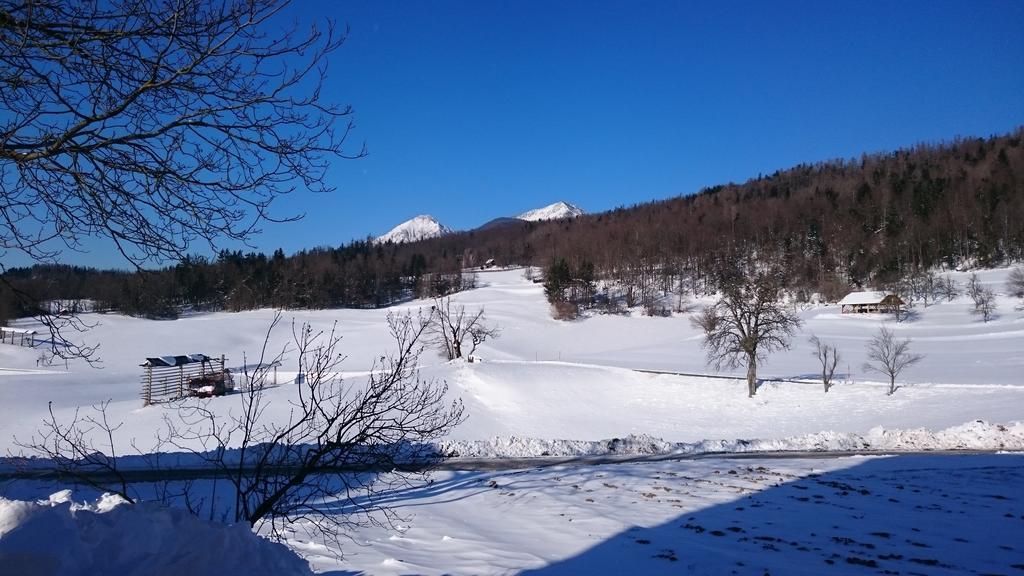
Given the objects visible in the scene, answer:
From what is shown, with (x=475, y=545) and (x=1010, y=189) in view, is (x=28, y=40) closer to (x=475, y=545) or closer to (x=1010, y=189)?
(x=475, y=545)

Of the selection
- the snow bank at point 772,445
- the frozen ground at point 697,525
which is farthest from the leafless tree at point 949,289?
the frozen ground at point 697,525

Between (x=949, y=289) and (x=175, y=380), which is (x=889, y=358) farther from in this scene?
(x=175, y=380)

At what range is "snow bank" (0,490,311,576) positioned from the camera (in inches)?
117

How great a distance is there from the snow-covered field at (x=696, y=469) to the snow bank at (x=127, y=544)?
5.0 inches

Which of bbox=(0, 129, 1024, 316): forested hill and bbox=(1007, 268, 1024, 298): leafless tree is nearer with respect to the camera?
bbox=(1007, 268, 1024, 298): leafless tree

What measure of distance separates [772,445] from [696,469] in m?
6.99

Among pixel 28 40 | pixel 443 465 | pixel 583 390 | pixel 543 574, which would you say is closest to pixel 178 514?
pixel 28 40

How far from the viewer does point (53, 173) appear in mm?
3625

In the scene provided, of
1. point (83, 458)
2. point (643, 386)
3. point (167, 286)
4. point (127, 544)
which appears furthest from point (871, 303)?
point (127, 544)

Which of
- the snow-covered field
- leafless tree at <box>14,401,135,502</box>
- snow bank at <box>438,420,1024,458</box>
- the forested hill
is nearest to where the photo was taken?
leafless tree at <box>14,401,135,502</box>

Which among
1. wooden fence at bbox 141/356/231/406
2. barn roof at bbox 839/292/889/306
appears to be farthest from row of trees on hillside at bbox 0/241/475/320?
barn roof at bbox 839/292/889/306

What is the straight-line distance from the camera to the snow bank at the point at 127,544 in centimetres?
298

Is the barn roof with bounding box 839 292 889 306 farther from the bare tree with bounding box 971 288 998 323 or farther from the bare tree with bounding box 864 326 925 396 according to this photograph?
the bare tree with bounding box 864 326 925 396

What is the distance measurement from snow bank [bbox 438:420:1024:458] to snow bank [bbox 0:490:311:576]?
13984mm
